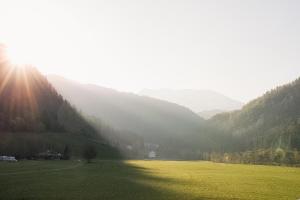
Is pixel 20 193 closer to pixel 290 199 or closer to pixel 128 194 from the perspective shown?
pixel 128 194

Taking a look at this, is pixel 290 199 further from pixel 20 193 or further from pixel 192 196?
pixel 20 193

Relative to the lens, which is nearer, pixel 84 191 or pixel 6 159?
pixel 84 191

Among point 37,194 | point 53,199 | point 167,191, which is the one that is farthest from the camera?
point 167,191

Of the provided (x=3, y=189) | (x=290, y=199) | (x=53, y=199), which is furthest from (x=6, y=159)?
(x=290, y=199)

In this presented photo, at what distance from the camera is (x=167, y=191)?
74062 mm

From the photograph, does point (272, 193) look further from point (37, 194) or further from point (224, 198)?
point (37, 194)

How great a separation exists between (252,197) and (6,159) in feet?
439

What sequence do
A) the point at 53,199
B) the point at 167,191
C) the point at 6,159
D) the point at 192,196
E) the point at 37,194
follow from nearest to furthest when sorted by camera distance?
the point at 53,199 → the point at 37,194 → the point at 192,196 → the point at 167,191 → the point at 6,159

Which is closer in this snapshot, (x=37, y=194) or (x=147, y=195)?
(x=37, y=194)

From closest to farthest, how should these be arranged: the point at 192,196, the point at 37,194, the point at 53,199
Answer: the point at 53,199 → the point at 37,194 → the point at 192,196

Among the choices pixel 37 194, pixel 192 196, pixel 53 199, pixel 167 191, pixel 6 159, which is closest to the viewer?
pixel 53 199

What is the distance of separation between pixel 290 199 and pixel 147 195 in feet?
73.5

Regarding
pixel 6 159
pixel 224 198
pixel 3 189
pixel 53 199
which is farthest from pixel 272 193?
pixel 6 159

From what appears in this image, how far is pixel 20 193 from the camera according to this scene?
2450 inches
